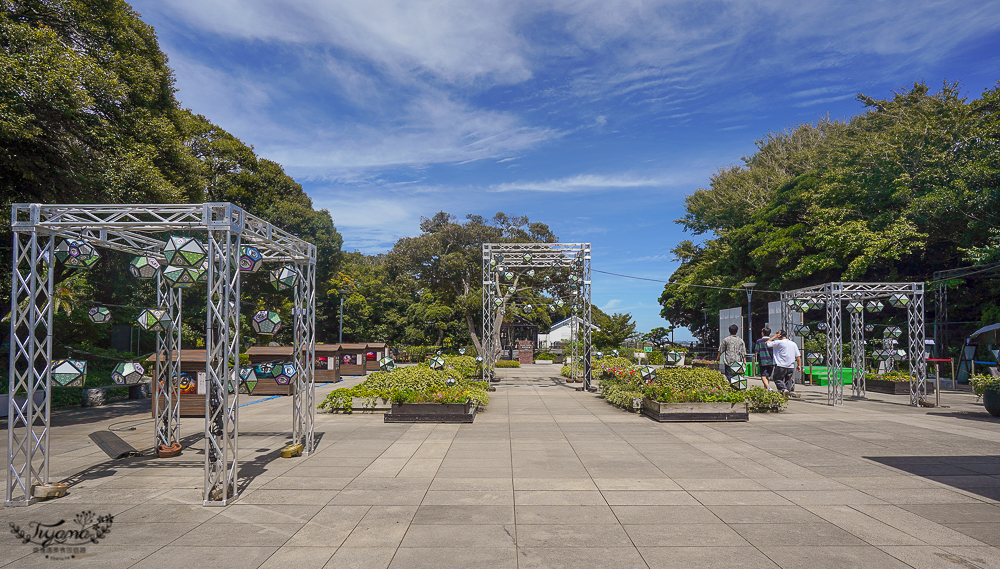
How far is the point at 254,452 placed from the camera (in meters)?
8.32

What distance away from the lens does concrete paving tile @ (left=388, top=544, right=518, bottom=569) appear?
4.06 metres

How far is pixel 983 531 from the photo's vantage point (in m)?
4.74

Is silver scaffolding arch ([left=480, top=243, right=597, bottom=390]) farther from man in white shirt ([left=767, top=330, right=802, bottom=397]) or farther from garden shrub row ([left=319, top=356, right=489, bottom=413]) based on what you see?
garden shrub row ([left=319, top=356, right=489, bottom=413])

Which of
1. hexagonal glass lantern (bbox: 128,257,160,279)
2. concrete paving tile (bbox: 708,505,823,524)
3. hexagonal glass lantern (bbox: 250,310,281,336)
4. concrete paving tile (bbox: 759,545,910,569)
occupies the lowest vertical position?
concrete paving tile (bbox: 708,505,823,524)

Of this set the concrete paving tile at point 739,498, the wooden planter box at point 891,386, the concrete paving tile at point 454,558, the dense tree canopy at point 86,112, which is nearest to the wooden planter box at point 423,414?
the concrete paving tile at point 739,498

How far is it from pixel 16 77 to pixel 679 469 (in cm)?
1314

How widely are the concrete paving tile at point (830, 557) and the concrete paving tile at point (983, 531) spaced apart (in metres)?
1.07

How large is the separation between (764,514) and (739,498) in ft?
1.78

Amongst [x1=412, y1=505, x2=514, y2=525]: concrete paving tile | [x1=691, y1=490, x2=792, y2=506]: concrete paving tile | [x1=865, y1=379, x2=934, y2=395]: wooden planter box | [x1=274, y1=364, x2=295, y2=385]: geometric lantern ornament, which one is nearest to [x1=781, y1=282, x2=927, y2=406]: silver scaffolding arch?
[x1=865, y1=379, x2=934, y2=395]: wooden planter box

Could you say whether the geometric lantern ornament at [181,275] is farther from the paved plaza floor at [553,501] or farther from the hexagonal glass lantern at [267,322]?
the paved plaza floor at [553,501]

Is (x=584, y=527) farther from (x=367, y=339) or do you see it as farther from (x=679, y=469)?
(x=367, y=339)

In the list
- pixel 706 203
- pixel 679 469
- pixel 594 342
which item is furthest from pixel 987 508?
pixel 706 203

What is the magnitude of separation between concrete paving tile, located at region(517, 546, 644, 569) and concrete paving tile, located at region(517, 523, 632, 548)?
0.09m

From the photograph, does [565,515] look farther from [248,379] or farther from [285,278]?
[285,278]
